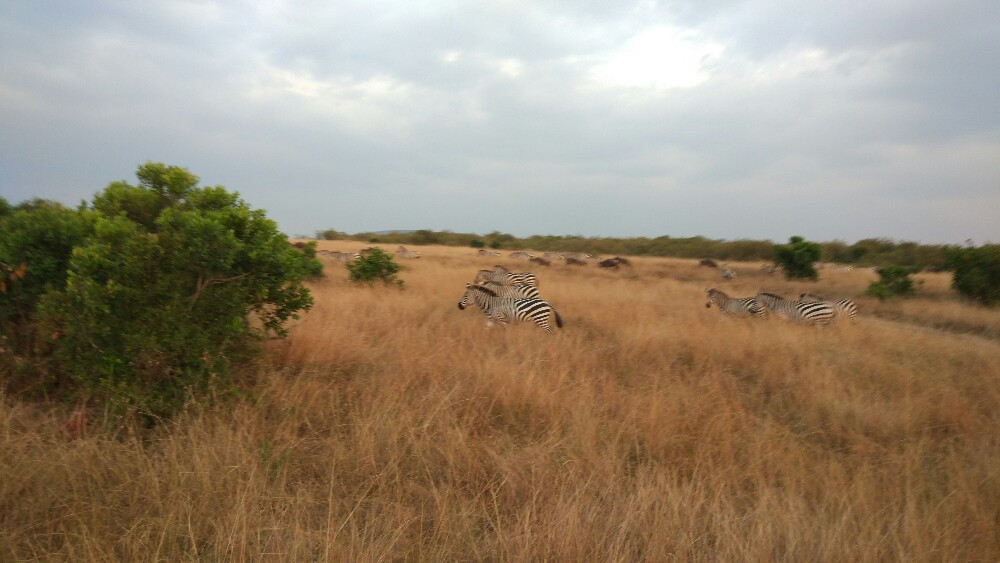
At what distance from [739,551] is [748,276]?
86.8ft

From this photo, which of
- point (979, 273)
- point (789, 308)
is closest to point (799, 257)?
point (979, 273)

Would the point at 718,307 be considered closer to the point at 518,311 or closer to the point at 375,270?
the point at 518,311

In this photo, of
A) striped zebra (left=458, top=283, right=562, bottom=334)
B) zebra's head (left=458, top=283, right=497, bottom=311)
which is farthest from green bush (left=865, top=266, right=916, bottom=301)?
zebra's head (left=458, top=283, right=497, bottom=311)

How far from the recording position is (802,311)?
11094mm

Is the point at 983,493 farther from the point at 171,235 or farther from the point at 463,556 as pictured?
the point at 171,235

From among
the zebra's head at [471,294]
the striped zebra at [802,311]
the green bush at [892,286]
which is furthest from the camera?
the green bush at [892,286]

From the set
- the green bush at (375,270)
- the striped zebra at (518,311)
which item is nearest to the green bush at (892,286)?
the striped zebra at (518,311)

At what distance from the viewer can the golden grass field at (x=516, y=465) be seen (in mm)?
2619

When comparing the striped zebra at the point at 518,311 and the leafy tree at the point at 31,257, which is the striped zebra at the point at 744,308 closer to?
the striped zebra at the point at 518,311

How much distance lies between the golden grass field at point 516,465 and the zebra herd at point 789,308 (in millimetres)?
4320

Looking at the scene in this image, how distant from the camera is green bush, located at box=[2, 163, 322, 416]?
3.73 m

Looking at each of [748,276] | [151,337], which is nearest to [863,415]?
[151,337]

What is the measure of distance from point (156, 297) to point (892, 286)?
2119 centimetres

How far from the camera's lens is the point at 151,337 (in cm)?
372
